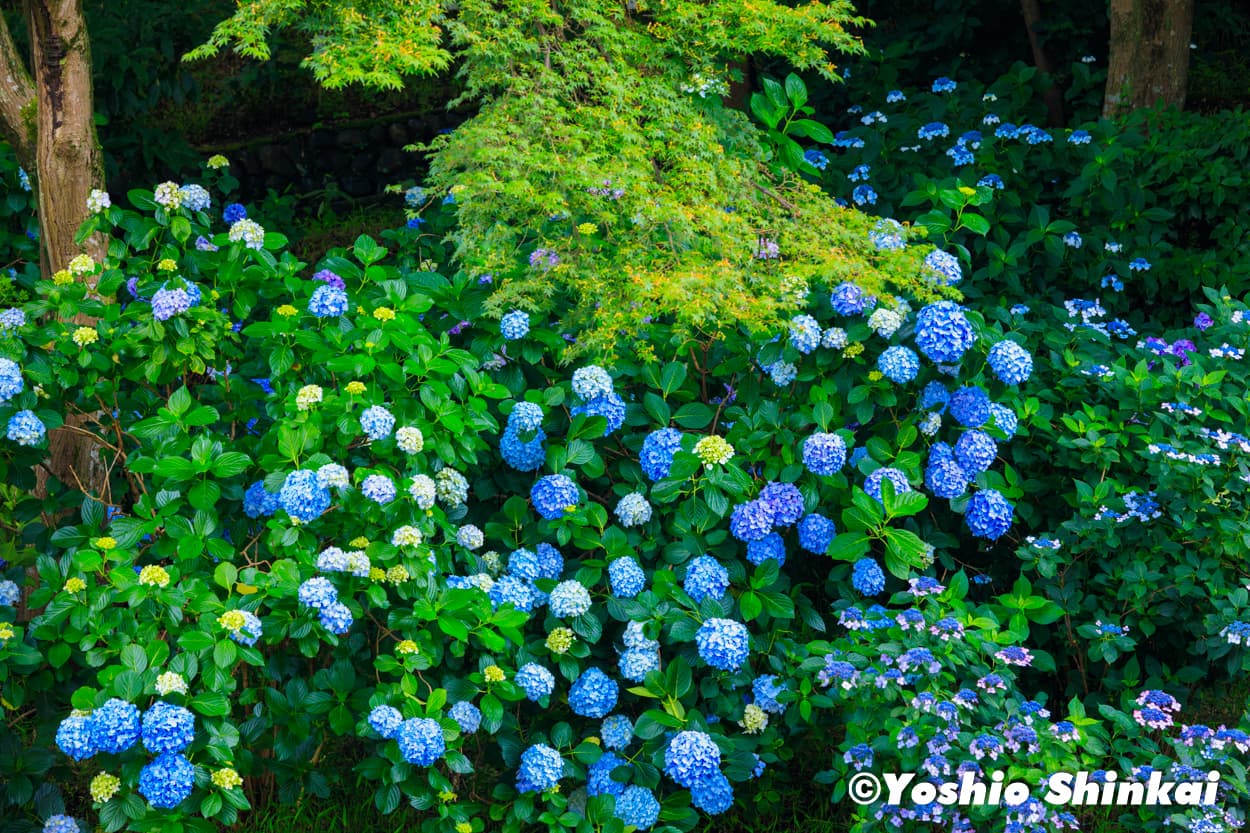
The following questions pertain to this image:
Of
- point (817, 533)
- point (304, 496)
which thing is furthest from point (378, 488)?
point (817, 533)

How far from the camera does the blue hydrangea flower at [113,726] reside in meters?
2.59

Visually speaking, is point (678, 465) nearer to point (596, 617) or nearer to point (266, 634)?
point (596, 617)

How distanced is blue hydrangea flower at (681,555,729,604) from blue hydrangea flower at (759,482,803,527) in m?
0.21

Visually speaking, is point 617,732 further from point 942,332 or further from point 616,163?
point 616,163

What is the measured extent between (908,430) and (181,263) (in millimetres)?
2032

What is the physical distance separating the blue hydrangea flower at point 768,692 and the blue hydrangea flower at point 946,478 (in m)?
0.68

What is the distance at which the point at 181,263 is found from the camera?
346cm

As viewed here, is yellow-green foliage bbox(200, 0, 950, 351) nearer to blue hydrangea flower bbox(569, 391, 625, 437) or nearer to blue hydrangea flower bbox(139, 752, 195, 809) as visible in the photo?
blue hydrangea flower bbox(569, 391, 625, 437)

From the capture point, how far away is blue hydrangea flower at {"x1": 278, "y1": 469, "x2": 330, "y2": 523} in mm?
2820

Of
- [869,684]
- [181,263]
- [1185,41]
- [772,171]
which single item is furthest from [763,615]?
[1185,41]

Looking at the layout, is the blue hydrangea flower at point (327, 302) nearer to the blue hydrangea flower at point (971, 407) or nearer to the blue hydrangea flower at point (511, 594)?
the blue hydrangea flower at point (511, 594)

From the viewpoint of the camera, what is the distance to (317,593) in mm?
Result: 2762

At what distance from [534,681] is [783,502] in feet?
2.63

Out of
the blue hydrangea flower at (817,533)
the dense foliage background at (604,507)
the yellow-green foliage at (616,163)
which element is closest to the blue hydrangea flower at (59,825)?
the dense foliage background at (604,507)
